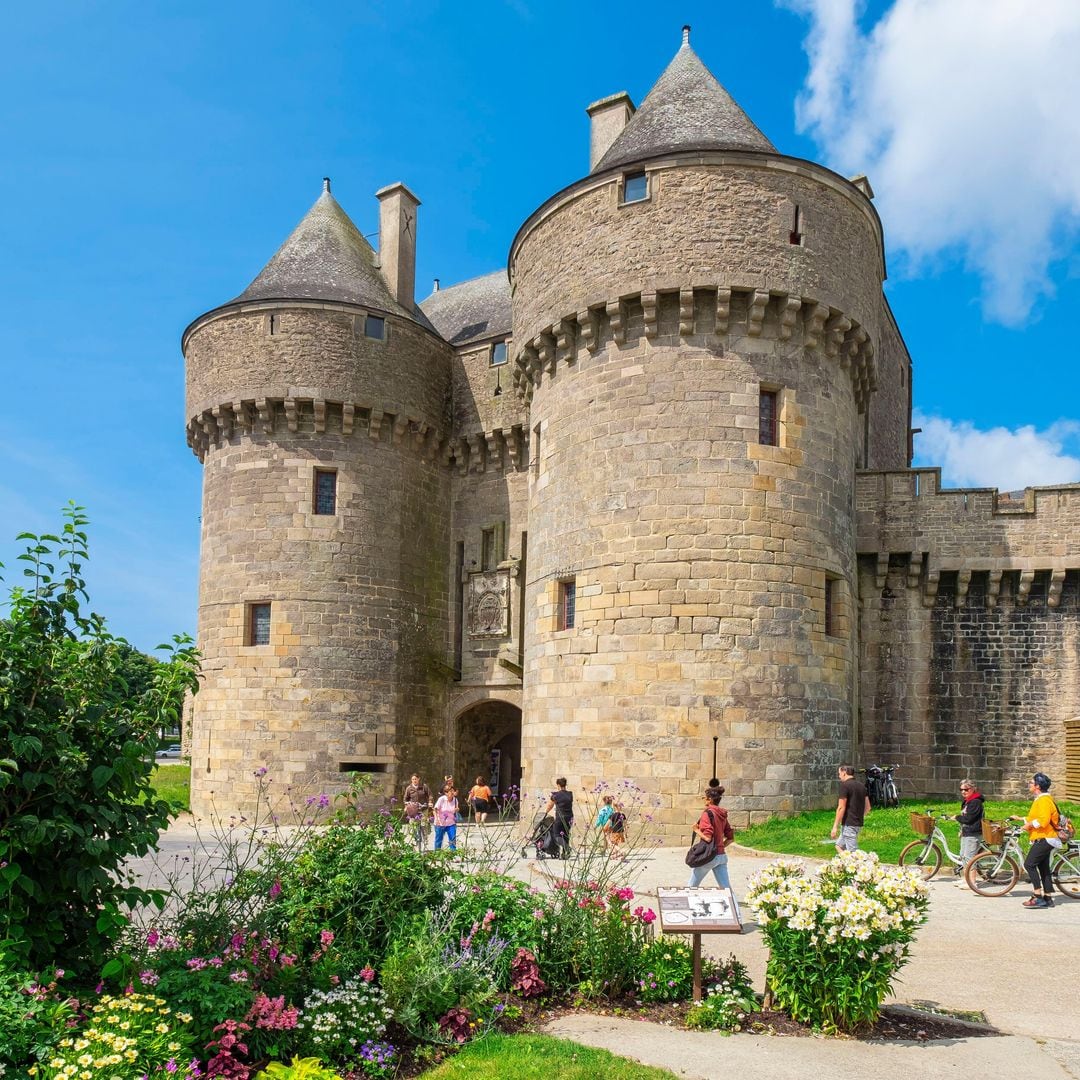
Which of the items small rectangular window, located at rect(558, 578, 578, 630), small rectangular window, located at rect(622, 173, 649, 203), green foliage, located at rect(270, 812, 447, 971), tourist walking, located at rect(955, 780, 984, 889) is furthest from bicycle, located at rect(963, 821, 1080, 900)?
small rectangular window, located at rect(622, 173, 649, 203)

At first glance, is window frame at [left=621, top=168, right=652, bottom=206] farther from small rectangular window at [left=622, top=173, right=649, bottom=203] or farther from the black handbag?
the black handbag

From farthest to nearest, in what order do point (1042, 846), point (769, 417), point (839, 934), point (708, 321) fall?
1. point (769, 417)
2. point (708, 321)
3. point (1042, 846)
4. point (839, 934)

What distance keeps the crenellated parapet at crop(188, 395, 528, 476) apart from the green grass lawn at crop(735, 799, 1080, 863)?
1081cm

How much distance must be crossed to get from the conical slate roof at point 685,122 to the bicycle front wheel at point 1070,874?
11742 millimetres

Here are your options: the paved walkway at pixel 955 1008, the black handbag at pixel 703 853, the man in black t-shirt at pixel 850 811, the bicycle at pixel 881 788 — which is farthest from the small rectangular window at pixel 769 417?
the black handbag at pixel 703 853

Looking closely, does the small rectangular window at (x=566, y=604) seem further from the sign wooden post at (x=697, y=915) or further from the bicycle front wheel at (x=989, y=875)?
the sign wooden post at (x=697, y=915)

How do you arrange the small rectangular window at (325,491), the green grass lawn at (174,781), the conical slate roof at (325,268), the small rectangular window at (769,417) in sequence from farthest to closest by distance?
the green grass lawn at (174,781) < the conical slate roof at (325,268) < the small rectangular window at (325,491) < the small rectangular window at (769,417)

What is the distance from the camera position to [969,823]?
12422 millimetres

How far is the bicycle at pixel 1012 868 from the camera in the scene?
11992 mm

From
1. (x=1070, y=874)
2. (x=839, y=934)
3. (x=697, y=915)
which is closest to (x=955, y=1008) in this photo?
(x=839, y=934)

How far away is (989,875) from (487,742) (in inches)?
592

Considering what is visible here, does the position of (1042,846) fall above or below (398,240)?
below

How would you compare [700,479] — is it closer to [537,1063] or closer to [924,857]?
[924,857]

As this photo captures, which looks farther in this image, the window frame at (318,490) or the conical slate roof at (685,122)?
the window frame at (318,490)
